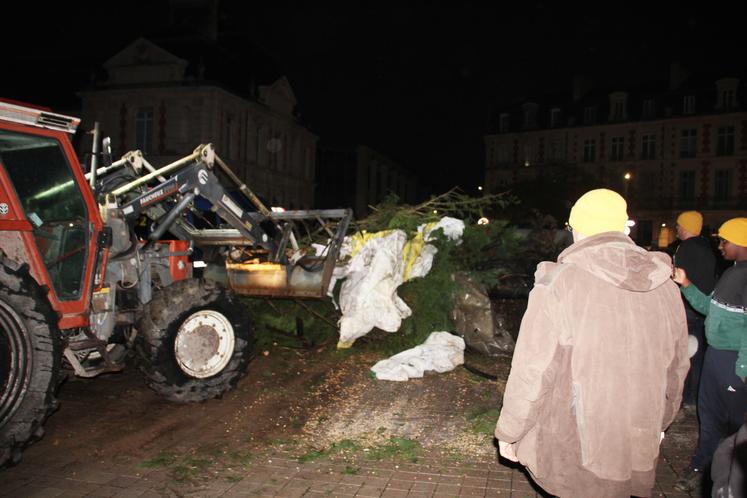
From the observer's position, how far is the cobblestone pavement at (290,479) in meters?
4.07

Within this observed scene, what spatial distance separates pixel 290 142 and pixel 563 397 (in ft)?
119

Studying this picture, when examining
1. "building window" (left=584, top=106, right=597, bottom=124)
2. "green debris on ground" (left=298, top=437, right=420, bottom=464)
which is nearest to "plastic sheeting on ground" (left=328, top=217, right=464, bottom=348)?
"green debris on ground" (left=298, top=437, right=420, bottom=464)

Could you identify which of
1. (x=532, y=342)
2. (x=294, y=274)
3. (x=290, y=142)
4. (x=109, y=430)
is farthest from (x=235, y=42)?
(x=532, y=342)

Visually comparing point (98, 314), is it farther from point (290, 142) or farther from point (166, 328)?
point (290, 142)

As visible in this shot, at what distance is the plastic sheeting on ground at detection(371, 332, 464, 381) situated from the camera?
6906mm

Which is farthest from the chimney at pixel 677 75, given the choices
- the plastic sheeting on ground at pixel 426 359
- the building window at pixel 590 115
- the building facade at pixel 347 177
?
the plastic sheeting on ground at pixel 426 359

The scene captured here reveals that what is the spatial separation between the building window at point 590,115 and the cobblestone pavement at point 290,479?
49793 mm

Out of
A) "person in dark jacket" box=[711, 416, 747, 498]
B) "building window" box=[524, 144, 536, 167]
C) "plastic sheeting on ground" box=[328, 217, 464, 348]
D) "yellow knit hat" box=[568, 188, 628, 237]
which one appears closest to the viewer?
"person in dark jacket" box=[711, 416, 747, 498]

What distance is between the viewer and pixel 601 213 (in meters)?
2.60

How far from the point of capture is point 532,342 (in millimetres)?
2461

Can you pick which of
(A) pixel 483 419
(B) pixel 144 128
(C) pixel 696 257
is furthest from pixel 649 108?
(A) pixel 483 419

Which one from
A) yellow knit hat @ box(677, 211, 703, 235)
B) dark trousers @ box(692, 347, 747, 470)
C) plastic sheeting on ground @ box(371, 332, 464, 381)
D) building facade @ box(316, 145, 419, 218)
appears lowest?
plastic sheeting on ground @ box(371, 332, 464, 381)

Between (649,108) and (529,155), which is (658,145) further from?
(529,155)

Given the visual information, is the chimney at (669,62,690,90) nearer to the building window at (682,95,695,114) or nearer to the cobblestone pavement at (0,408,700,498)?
the building window at (682,95,695,114)
